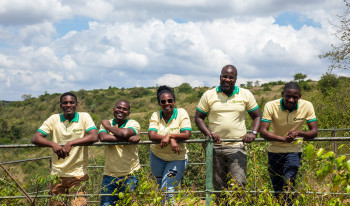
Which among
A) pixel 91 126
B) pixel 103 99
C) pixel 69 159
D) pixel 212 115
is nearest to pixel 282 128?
pixel 212 115

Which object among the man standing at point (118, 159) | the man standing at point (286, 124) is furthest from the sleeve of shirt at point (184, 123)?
the man standing at point (286, 124)

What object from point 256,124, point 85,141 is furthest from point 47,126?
point 256,124

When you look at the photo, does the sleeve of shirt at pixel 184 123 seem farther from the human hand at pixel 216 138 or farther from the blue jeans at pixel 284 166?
the blue jeans at pixel 284 166

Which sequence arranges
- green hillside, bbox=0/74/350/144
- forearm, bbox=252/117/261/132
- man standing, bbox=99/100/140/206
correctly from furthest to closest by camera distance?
green hillside, bbox=0/74/350/144 < forearm, bbox=252/117/261/132 < man standing, bbox=99/100/140/206

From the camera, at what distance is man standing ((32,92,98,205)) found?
4453mm

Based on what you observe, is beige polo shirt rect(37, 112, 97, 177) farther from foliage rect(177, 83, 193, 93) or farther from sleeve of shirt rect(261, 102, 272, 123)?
foliage rect(177, 83, 193, 93)

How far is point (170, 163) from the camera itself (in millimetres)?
4375

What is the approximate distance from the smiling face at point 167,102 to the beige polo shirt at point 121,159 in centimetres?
41

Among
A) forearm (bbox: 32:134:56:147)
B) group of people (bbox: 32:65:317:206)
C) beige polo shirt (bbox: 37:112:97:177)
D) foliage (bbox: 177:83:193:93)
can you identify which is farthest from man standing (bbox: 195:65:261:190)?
→ foliage (bbox: 177:83:193:93)

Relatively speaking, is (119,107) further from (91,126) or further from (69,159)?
(69,159)

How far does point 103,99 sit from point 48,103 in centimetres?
799

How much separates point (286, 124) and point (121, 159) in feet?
6.39

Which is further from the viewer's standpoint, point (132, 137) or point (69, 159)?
point (69, 159)

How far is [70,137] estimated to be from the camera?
4609 mm
